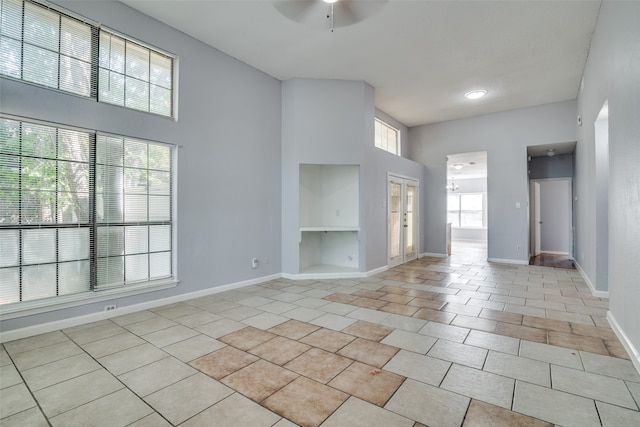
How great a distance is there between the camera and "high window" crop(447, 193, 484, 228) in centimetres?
1345

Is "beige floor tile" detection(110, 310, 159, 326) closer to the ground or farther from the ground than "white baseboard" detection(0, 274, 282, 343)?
closer to the ground

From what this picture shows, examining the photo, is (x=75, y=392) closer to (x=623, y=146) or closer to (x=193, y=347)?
(x=193, y=347)

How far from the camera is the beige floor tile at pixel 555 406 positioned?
5.72 ft

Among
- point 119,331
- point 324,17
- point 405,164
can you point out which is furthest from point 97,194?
point 405,164

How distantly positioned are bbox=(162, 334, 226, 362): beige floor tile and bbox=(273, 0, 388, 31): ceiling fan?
12.1 feet

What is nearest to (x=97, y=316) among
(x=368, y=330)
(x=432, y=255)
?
(x=368, y=330)

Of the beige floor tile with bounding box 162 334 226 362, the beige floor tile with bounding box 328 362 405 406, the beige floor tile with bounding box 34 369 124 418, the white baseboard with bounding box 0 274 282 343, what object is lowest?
the beige floor tile with bounding box 34 369 124 418

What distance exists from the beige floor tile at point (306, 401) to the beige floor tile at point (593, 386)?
1530 mm

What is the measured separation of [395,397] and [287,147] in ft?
14.4


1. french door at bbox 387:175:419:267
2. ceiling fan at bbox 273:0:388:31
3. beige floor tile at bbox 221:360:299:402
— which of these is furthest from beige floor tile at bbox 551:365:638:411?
french door at bbox 387:175:419:267

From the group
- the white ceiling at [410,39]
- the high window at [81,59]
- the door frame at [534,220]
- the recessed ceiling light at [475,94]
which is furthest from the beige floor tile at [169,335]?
the door frame at [534,220]

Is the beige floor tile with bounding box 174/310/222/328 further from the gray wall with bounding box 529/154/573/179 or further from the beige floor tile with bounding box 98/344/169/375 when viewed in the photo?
the gray wall with bounding box 529/154/573/179

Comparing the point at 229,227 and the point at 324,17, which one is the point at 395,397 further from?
the point at 324,17

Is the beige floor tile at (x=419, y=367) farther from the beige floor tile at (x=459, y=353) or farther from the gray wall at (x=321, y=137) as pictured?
the gray wall at (x=321, y=137)
